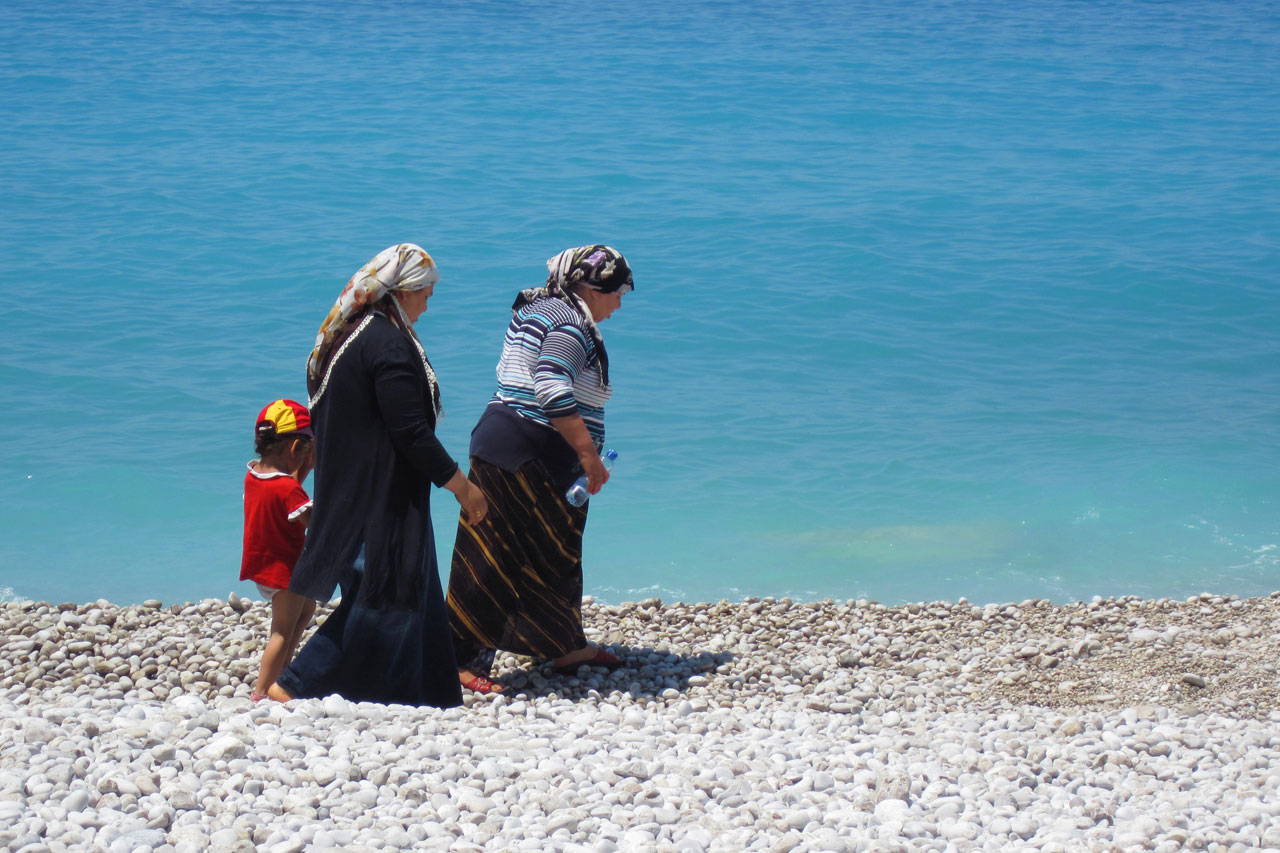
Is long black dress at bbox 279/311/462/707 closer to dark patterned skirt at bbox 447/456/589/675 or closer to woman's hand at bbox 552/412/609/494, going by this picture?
dark patterned skirt at bbox 447/456/589/675

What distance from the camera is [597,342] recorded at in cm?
484

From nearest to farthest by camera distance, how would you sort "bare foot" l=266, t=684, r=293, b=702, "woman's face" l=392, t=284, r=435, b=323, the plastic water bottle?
1. "woman's face" l=392, t=284, r=435, b=323
2. "bare foot" l=266, t=684, r=293, b=702
3. the plastic water bottle

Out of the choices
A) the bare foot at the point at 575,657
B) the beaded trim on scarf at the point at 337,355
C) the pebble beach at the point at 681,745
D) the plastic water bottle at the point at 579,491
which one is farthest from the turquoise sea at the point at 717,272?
the beaded trim on scarf at the point at 337,355

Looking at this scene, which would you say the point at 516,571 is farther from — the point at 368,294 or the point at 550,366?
the point at 368,294

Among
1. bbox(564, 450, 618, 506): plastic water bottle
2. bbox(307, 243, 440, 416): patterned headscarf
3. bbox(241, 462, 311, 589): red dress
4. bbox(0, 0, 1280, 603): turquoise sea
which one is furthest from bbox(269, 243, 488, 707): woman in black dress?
bbox(0, 0, 1280, 603): turquoise sea

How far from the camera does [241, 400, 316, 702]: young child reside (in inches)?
174

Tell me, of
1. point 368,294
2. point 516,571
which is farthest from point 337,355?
point 516,571

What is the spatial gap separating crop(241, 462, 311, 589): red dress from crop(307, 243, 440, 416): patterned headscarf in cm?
42

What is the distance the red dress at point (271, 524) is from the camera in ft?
14.6

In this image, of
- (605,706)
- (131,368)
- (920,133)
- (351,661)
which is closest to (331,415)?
(351,661)

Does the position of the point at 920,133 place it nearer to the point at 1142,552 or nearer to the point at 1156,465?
the point at 1156,465

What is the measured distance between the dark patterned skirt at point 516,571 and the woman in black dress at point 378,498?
1.51 ft

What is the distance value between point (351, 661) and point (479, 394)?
22.2ft

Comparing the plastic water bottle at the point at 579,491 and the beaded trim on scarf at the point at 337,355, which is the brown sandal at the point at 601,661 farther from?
the beaded trim on scarf at the point at 337,355
